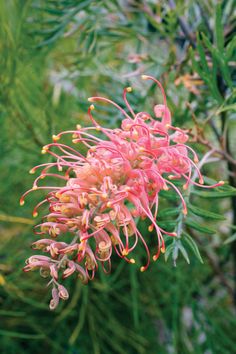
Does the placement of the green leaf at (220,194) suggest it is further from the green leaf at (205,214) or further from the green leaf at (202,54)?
the green leaf at (202,54)

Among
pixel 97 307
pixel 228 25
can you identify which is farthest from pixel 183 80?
pixel 97 307

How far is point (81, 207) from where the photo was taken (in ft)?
1.53

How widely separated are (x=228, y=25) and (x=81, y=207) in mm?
414

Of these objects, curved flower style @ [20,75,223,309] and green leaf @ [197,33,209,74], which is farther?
green leaf @ [197,33,209,74]

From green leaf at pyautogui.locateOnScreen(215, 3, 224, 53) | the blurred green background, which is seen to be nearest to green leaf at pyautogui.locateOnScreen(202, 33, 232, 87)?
green leaf at pyautogui.locateOnScreen(215, 3, 224, 53)

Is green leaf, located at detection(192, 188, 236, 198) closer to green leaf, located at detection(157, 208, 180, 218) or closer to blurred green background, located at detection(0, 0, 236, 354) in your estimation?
green leaf, located at detection(157, 208, 180, 218)

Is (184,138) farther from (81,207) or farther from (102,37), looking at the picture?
(102,37)

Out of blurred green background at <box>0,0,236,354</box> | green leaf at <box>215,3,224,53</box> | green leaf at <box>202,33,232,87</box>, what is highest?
green leaf at <box>215,3,224,53</box>

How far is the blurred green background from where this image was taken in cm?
76

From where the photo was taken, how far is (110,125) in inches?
29.6

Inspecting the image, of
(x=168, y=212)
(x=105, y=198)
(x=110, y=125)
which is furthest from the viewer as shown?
(x=110, y=125)

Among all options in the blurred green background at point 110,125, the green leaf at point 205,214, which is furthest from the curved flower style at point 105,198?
the blurred green background at point 110,125

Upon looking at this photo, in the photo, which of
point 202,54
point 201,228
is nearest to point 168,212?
point 201,228

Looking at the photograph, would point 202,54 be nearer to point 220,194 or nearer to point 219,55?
point 219,55
